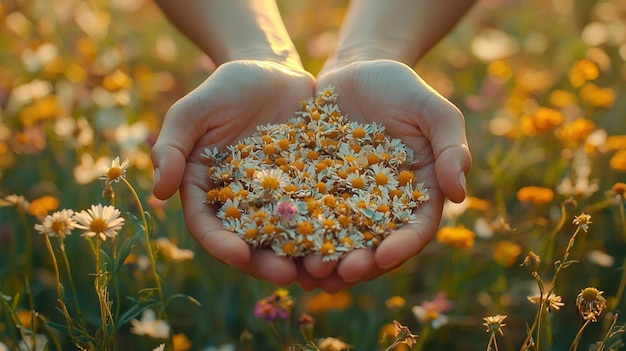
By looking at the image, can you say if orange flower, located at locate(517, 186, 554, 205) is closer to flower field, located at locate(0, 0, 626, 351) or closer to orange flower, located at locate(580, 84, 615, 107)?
flower field, located at locate(0, 0, 626, 351)

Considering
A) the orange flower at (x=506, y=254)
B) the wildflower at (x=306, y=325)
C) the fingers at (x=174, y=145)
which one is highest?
the fingers at (x=174, y=145)

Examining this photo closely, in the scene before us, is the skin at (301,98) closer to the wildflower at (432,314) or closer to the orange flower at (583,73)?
the wildflower at (432,314)

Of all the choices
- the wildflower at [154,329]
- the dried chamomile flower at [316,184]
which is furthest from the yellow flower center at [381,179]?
the wildflower at [154,329]

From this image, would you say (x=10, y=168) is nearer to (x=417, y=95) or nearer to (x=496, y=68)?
(x=417, y=95)

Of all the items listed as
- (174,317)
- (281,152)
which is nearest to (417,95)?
(281,152)

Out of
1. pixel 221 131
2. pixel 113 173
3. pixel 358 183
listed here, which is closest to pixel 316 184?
pixel 358 183

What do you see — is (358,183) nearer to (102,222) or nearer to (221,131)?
(221,131)
